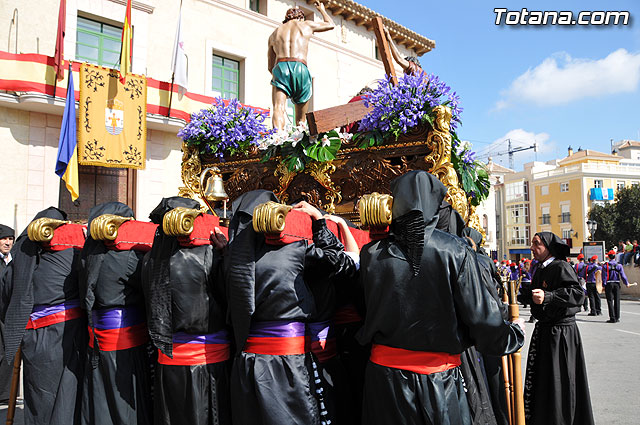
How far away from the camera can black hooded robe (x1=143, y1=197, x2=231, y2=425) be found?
9.58ft

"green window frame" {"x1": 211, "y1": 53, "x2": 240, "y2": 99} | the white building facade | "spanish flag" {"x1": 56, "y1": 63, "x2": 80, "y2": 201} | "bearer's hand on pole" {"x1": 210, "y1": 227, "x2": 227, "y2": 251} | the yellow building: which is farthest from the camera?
the yellow building

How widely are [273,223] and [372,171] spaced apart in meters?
1.63

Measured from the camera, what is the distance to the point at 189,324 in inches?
115

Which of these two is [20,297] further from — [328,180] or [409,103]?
[409,103]

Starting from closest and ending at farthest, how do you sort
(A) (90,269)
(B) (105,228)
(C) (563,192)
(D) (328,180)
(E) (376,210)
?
(E) (376,210), (B) (105,228), (A) (90,269), (D) (328,180), (C) (563,192)

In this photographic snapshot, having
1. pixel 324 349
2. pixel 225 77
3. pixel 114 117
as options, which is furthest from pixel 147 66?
pixel 324 349

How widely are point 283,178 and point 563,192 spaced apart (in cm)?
4525

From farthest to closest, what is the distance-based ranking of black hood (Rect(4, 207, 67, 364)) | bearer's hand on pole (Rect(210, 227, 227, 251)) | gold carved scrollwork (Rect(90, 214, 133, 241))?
black hood (Rect(4, 207, 67, 364)) → gold carved scrollwork (Rect(90, 214, 133, 241)) → bearer's hand on pole (Rect(210, 227, 227, 251))

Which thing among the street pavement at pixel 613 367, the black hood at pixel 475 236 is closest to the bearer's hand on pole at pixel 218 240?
the black hood at pixel 475 236

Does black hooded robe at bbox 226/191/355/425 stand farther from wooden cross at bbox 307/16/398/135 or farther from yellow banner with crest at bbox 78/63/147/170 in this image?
yellow banner with crest at bbox 78/63/147/170

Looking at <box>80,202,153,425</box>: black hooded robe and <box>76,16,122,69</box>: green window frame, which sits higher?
<box>76,16,122,69</box>: green window frame

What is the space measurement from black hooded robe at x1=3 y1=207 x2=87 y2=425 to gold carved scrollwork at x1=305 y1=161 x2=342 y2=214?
2.18m

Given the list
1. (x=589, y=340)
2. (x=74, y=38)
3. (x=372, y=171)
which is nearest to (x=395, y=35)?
(x=74, y=38)

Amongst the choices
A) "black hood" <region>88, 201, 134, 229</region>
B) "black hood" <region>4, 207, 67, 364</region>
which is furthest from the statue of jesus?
"black hood" <region>4, 207, 67, 364</region>
